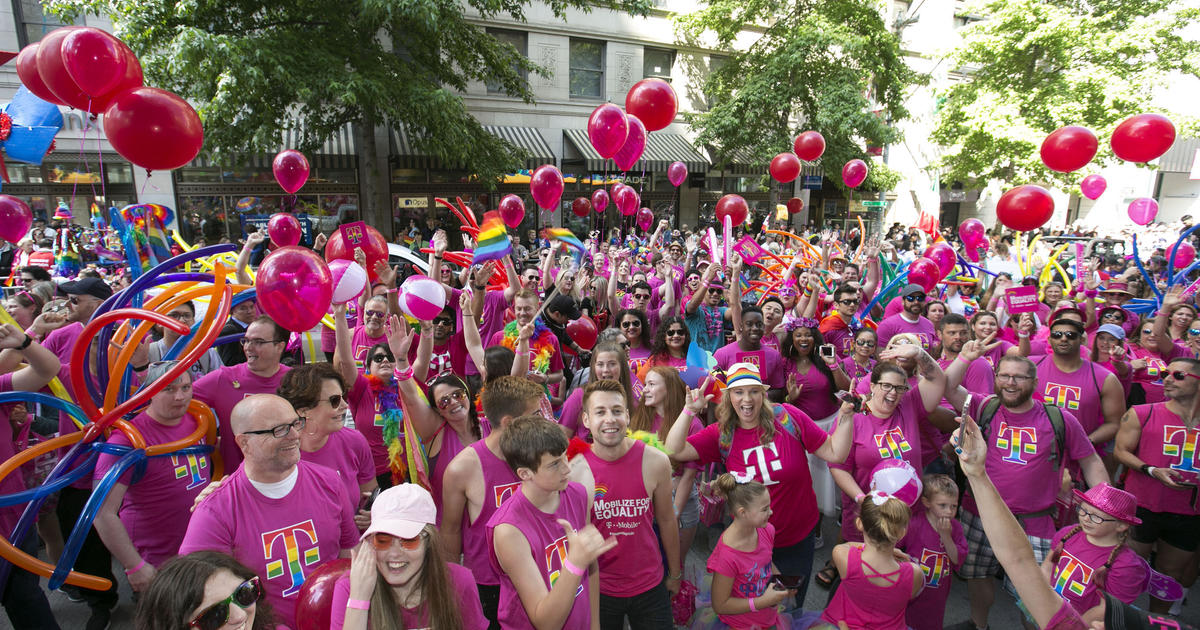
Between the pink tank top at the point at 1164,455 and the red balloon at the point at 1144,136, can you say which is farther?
the red balloon at the point at 1144,136

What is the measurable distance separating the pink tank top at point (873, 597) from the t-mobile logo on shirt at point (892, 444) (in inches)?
30.3

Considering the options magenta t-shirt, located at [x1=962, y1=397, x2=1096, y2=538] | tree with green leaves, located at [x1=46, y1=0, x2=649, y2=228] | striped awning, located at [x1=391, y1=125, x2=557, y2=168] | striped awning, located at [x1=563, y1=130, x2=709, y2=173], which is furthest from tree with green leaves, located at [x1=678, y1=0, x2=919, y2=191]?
magenta t-shirt, located at [x1=962, y1=397, x2=1096, y2=538]

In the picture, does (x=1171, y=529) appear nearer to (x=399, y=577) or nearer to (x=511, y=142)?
(x=399, y=577)

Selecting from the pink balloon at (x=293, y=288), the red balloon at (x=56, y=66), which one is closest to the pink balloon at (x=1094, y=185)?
the pink balloon at (x=293, y=288)

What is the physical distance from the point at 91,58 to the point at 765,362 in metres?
5.16

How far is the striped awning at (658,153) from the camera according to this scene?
17.4 meters

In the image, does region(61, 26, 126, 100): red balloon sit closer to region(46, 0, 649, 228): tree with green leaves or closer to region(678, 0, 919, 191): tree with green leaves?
region(46, 0, 649, 228): tree with green leaves

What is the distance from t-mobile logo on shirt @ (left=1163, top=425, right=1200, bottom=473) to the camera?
338cm

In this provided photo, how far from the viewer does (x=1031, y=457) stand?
326 cm

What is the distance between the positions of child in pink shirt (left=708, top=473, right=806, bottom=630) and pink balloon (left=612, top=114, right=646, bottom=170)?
4.94m

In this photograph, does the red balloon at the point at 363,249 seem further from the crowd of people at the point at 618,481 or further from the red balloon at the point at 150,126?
the red balloon at the point at 150,126

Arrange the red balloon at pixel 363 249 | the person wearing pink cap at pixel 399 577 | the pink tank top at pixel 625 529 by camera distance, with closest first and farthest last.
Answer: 1. the person wearing pink cap at pixel 399 577
2. the pink tank top at pixel 625 529
3. the red balloon at pixel 363 249

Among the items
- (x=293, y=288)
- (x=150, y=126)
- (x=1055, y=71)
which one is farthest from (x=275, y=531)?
(x=1055, y=71)

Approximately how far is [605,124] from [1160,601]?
5784 millimetres
